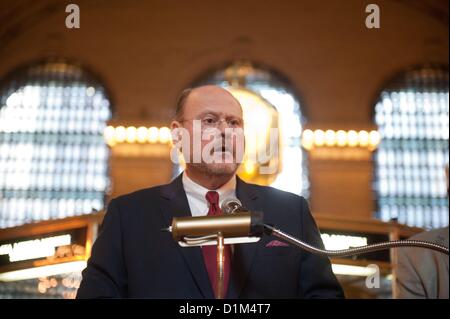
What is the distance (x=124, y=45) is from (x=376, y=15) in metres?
9.71

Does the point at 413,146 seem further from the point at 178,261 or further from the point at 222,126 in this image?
the point at 178,261

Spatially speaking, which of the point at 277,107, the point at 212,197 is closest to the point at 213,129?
the point at 212,197

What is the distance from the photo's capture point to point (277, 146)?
511 cm

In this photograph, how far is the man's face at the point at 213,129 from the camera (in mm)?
2248

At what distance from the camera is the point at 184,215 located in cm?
229

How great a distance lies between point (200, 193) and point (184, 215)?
0.45 ft

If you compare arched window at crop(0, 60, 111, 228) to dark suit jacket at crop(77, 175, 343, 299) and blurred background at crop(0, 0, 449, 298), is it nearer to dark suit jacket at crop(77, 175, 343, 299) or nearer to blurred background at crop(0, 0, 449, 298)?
blurred background at crop(0, 0, 449, 298)

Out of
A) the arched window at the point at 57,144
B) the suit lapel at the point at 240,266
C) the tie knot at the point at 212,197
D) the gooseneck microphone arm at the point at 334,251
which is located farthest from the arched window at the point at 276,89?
the gooseneck microphone arm at the point at 334,251

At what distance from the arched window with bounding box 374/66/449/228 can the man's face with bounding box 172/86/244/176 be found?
10312 mm

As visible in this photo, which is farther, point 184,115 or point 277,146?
point 277,146

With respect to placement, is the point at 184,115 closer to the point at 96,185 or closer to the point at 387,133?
the point at 96,185

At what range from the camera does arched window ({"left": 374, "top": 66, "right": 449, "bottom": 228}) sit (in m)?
12.4
